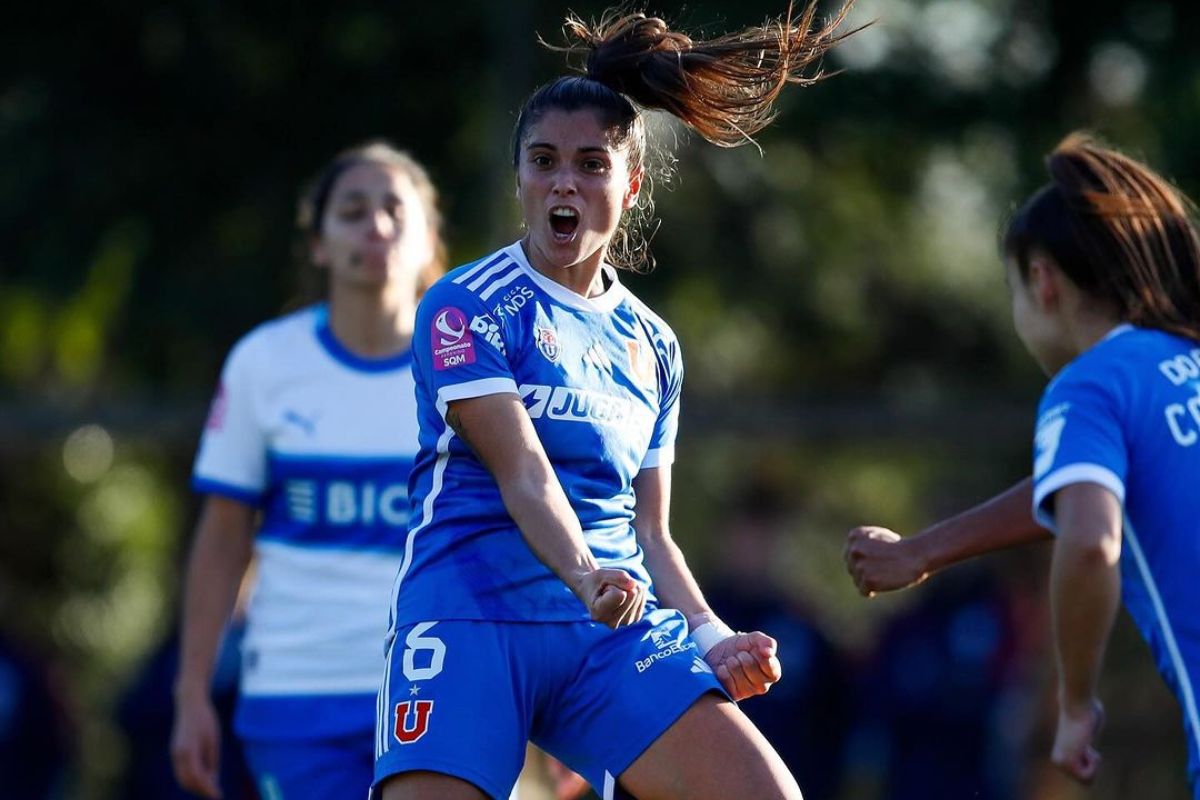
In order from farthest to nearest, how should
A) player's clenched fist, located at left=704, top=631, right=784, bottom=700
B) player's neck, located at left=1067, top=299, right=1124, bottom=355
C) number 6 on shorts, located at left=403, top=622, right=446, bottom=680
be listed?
player's neck, located at left=1067, top=299, right=1124, bottom=355
player's clenched fist, located at left=704, top=631, right=784, bottom=700
number 6 on shorts, located at left=403, top=622, right=446, bottom=680

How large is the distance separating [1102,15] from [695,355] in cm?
358

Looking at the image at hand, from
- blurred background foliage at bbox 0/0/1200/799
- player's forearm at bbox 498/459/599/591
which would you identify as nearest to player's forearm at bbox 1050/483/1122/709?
player's forearm at bbox 498/459/599/591

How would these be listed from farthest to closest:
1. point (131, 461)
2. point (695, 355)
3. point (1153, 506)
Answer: point (131, 461), point (695, 355), point (1153, 506)

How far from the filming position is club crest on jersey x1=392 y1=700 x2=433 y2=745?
3711 millimetres

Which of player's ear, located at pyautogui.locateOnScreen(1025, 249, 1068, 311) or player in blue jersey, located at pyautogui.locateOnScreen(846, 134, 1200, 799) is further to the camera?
player's ear, located at pyautogui.locateOnScreen(1025, 249, 1068, 311)

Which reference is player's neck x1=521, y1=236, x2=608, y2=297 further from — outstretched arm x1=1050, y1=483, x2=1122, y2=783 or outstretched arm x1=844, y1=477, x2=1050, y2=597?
outstretched arm x1=1050, y1=483, x2=1122, y2=783

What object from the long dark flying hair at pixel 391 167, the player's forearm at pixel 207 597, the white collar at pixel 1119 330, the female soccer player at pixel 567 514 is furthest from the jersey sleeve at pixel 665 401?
the player's forearm at pixel 207 597

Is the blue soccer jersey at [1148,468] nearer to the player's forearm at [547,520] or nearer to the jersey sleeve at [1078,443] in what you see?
the jersey sleeve at [1078,443]

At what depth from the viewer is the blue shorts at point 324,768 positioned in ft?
16.4

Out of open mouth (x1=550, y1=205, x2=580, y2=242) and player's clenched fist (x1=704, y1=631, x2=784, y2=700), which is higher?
open mouth (x1=550, y1=205, x2=580, y2=242)

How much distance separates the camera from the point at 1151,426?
3926 millimetres

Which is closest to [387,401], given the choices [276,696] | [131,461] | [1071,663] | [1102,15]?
[276,696]

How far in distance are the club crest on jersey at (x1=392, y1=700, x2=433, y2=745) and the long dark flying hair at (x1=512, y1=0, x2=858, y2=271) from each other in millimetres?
1194

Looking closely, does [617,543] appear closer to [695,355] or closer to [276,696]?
[276,696]
